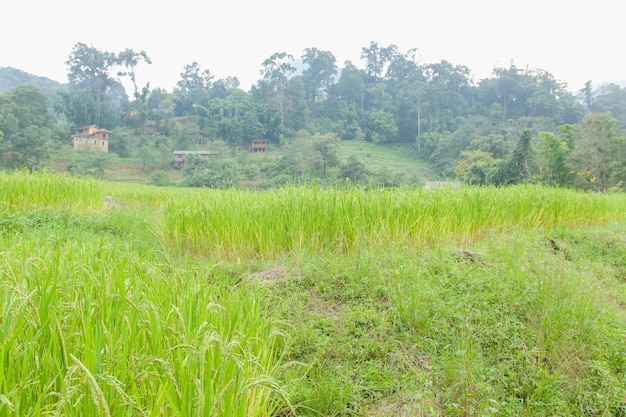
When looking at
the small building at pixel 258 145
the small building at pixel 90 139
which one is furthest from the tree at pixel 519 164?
the small building at pixel 90 139

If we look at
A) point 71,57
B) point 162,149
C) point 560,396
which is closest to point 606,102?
point 162,149

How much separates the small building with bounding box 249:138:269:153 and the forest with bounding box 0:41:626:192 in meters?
1.09

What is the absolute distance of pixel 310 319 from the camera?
274 centimetres

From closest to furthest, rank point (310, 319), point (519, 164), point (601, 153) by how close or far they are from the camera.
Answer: point (310, 319)
point (519, 164)
point (601, 153)

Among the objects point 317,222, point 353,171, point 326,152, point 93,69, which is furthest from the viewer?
point 93,69

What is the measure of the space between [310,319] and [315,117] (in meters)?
53.3

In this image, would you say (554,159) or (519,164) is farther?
(554,159)

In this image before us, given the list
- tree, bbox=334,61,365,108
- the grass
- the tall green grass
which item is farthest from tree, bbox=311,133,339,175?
the grass

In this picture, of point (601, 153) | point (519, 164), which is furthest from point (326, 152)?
point (601, 153)

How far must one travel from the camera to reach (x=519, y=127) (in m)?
39.0

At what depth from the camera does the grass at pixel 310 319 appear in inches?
52.7

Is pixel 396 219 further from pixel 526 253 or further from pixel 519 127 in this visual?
pixel 519 127

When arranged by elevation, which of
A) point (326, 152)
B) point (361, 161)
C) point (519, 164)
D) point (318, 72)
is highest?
point (318, 72)

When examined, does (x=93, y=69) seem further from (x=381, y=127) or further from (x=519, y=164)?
(x=519, y=164)
